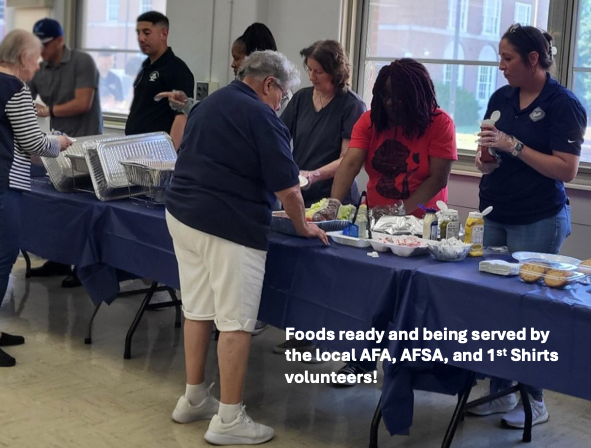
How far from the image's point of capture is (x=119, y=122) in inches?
263

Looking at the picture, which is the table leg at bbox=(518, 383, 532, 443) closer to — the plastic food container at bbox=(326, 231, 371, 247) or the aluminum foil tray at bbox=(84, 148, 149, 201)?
the plastic food container at bbox=(326, 231, 371, 247)

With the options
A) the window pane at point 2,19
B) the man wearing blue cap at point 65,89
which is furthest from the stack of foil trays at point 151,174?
the window pane at point 2,19

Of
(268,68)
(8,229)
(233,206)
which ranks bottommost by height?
(8,229)

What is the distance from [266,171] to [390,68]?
82 centimetres

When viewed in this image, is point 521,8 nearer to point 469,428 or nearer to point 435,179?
point 435,179

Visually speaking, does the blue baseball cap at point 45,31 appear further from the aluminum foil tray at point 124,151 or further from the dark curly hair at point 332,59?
the dark curly hair at point 332,59

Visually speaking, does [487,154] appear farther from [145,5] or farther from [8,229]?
[145,5]

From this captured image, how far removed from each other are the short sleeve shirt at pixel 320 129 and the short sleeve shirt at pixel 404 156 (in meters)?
0.33

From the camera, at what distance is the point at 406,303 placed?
246 cm

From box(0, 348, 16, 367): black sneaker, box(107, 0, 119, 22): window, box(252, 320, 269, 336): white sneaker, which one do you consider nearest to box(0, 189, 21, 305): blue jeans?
box(0, 348, 16, 367): black sneaker

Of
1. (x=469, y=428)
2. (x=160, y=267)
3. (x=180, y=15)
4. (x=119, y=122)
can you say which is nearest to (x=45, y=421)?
(x=160, y=267)

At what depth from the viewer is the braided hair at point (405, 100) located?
120 inches

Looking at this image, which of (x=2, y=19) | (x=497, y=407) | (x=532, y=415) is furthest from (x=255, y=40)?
(x=2, y=19)

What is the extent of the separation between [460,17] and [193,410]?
2.76m
